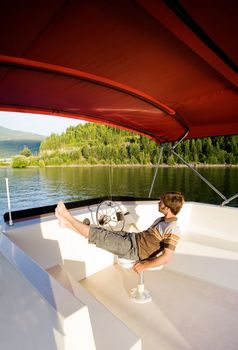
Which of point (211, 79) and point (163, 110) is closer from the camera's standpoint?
point (211, 79)

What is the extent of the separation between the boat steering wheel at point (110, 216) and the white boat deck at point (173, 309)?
46cm

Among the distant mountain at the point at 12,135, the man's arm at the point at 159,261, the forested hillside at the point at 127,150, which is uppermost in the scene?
the distant mountain at the point at 12,135

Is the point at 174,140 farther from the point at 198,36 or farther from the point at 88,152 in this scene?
the point at 88,152

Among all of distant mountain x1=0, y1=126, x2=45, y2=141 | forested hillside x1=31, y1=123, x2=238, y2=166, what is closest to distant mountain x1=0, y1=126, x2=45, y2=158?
distant mountain x1=0, y1=126, x2=45, y2=141

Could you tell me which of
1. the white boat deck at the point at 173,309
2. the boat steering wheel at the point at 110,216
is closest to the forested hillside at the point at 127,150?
the boat steering wheel at the point at 110,216

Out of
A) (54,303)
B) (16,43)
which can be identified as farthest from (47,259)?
(16,43)

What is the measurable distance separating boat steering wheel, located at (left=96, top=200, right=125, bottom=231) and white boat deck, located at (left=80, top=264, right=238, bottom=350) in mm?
461

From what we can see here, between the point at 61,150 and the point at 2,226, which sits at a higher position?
the point at 61,150

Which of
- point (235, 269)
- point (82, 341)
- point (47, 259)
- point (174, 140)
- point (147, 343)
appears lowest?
point (147, 343)

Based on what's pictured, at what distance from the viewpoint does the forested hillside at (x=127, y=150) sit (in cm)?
3167

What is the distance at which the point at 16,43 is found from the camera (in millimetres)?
1233

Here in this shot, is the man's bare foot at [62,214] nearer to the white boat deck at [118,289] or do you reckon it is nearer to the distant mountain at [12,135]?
the white boat deck at [118,289]

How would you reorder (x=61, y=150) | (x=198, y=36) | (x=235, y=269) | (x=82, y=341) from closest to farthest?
1. (x=82, y=341)
2. (x=198, y=36)
3. (x=235, y=269)
4. (x=61, y=150)

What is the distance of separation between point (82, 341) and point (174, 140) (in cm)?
310
